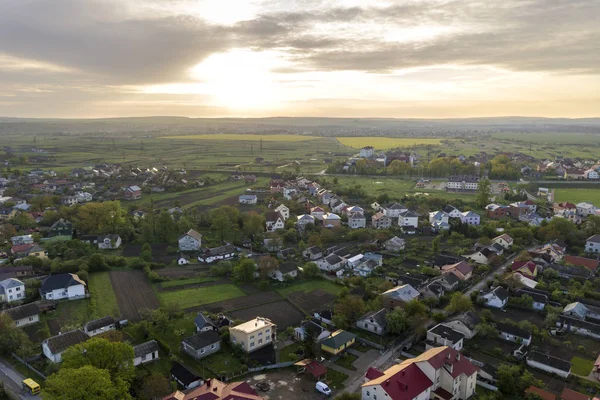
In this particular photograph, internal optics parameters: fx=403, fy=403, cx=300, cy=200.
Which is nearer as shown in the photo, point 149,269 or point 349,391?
point 349,391

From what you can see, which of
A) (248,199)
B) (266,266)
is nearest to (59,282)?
(266,266)

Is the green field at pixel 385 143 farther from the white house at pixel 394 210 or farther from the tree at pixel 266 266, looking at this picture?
the tree at pixel 266 266

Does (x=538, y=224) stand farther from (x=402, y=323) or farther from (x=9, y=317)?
(x=9, y=317)

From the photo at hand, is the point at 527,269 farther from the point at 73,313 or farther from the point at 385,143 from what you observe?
the point at 385,143

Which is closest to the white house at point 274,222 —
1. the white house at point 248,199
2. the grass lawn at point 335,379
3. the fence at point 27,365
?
the white house at point 248,199

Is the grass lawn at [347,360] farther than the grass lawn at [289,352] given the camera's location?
No

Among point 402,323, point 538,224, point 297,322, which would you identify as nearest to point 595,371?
point 402,323
